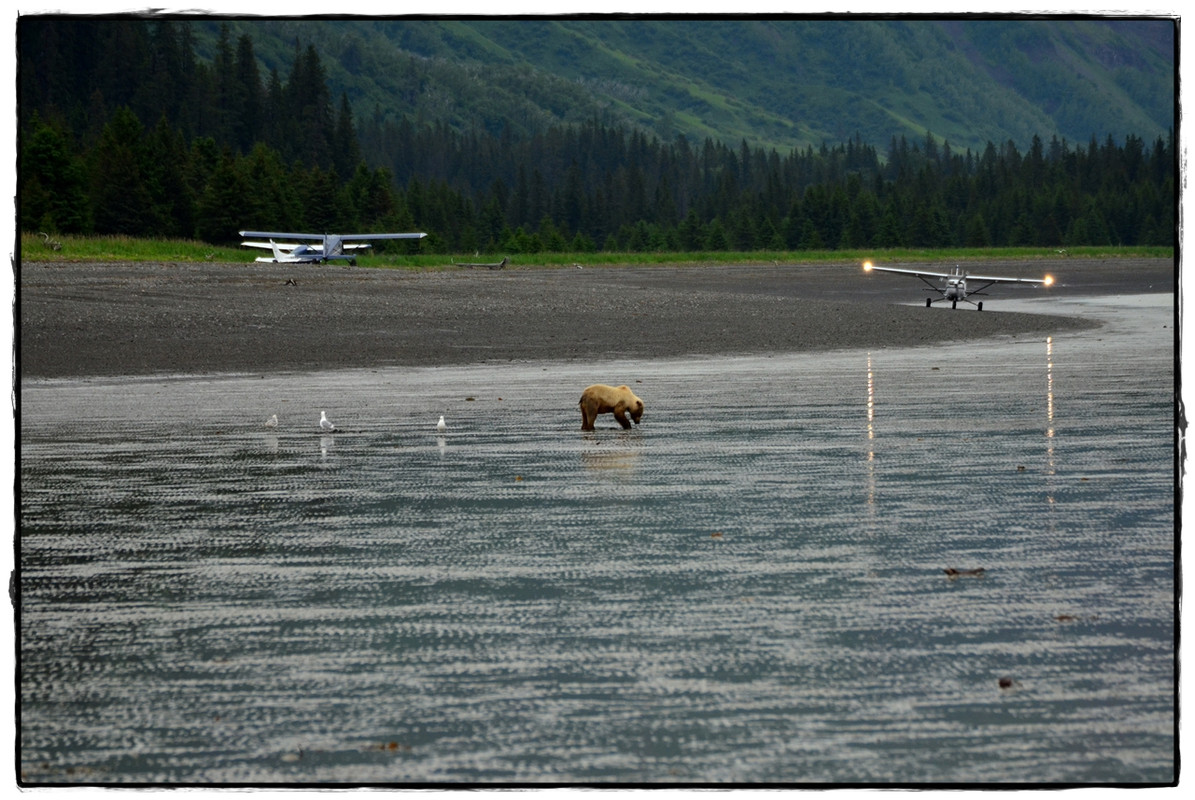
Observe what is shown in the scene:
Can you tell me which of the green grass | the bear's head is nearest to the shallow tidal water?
the bear's head

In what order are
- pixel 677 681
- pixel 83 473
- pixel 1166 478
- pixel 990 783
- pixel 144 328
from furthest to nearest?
pixel 144 328, pixel 83 473, pixel 1166 478, pixel 677 681, pixel 990 783

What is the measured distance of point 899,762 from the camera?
217 inches

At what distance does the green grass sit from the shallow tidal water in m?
15.2

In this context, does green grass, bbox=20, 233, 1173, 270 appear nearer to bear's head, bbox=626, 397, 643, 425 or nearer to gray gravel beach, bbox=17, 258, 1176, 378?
gray gravel beach, bbox=17, 258, 1176, 378

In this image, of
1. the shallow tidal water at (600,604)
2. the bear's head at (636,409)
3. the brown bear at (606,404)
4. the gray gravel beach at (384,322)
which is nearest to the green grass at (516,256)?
the gray gravel beach at (384,322)

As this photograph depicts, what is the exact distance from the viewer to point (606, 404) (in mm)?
16484

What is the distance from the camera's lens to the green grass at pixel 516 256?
57312 millimetres

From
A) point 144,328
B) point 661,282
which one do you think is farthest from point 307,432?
point 661,282

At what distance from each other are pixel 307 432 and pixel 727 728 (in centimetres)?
1151

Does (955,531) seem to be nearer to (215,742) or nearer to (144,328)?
(215,742)

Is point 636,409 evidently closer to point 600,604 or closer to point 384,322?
point 600,604

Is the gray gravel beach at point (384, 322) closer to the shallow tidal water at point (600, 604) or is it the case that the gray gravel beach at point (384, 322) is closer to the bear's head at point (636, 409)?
the bear's head at point (636, 409)

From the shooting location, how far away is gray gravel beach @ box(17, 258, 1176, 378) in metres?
29.0

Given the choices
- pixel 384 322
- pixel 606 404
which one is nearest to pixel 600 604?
pixel 606 404
